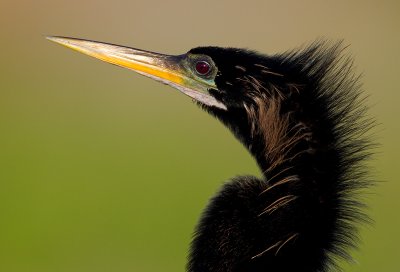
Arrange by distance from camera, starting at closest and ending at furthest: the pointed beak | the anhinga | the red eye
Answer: the anhinga → the red eye → the pointed beak

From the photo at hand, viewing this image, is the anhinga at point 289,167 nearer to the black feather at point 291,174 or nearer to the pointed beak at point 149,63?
the black feather at point 291,174

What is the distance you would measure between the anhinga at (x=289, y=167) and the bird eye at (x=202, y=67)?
7 cm

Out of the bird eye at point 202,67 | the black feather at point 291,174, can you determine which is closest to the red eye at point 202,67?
the bird eye at point 202,67

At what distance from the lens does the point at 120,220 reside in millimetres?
7375

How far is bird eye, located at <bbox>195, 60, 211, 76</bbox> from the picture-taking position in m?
3.36

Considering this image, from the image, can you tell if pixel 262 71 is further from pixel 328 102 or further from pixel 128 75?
pixel 128 75

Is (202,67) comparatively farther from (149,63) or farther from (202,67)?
(149,63)

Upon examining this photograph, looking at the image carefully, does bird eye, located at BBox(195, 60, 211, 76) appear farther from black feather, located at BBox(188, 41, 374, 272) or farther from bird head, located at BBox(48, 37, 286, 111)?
black feather, located at BBox(188, 41, 374, 272)

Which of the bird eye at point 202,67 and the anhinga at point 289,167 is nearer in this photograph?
the anhinga at point 289,167

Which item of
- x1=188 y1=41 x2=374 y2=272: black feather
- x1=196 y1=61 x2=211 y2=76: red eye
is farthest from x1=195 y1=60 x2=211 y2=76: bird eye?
x1=188 y1=41 x2=374 y2=272: black feather

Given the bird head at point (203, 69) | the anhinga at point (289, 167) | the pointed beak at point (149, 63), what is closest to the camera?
the anhinga at point (289, 167)

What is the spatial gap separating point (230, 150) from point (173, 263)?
1.53 m

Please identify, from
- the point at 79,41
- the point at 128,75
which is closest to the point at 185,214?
the point at 128,75

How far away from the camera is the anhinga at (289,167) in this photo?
119 inches
